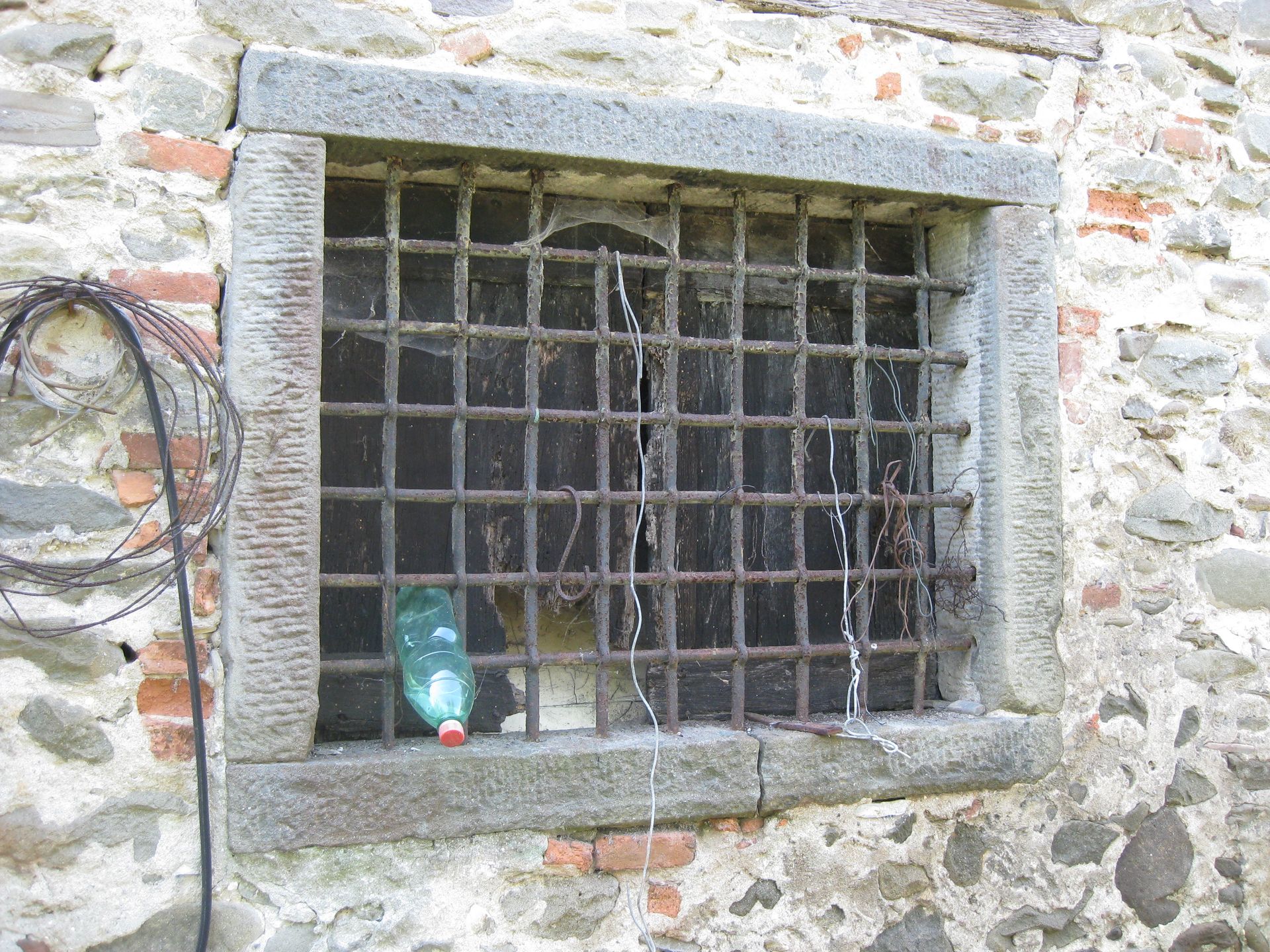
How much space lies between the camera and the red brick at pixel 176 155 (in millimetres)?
1925

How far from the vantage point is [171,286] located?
193 centimetres

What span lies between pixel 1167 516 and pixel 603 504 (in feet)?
4.58

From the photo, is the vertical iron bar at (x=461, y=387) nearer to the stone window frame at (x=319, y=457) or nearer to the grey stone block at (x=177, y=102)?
the stone window frame at (x=319, y=457)

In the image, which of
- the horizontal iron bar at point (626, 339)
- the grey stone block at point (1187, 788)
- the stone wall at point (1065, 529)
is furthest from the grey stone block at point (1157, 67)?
the grey stone block at point (1187, 788)

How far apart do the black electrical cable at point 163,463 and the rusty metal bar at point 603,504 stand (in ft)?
2.44

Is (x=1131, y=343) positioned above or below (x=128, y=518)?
above

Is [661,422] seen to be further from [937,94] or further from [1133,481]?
[1133,481]

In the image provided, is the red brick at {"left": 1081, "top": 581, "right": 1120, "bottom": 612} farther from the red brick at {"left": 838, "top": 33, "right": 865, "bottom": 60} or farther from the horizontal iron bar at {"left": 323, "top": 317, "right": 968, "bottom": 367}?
the red brick at {"left": 838, "top": 33, "right": 865, "bottom": 60}

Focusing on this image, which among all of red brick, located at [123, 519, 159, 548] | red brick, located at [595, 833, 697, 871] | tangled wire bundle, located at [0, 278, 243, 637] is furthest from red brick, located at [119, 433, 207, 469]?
red brick, located at [595, 833, 697, 871]

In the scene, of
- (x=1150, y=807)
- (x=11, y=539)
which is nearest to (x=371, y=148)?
(x=11, y=539)

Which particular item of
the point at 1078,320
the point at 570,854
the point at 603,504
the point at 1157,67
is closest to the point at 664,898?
the point at 570,854

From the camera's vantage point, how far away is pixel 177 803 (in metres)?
1.89

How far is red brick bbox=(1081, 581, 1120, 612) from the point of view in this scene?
8.01 ft

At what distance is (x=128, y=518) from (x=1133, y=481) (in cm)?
224
